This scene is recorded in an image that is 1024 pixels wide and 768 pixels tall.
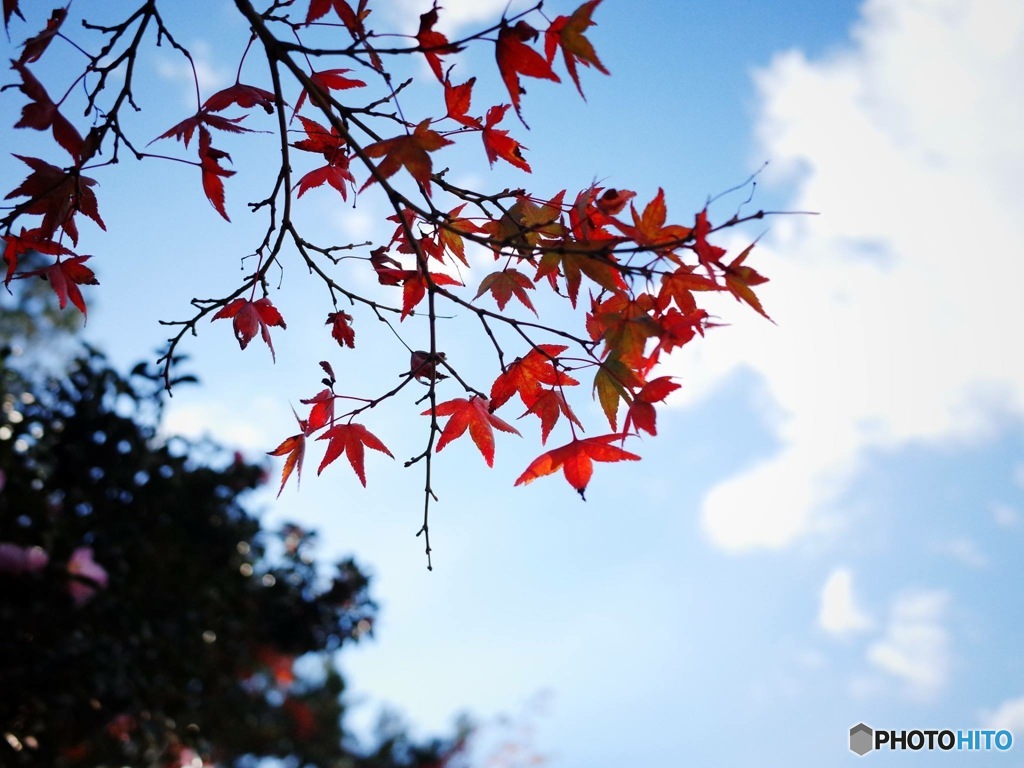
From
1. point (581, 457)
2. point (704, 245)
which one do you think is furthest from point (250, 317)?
point (704, 245)

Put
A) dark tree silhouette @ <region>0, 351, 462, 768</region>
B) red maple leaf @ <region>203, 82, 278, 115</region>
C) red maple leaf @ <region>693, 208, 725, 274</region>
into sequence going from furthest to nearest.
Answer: dark tree silhouette @ <region>0, 351, 462, 768</region> → red maple leaf @ <region>203, 82, 278, 115</region> → red maple leaf @ <region>693, 208, 725, 274</region>

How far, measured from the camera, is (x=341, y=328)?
1458mm

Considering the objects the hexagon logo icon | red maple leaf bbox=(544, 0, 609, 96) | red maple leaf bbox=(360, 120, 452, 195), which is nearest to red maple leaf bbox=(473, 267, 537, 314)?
red maple leaf bbox=(360, 120, 452, 195)

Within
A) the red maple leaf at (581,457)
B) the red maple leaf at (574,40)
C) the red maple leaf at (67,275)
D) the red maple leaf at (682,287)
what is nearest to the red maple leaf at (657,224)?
the red maple leaf at (682,287)

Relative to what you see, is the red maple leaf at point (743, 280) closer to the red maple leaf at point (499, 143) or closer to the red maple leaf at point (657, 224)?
the red maple leaf at point (657, 224)

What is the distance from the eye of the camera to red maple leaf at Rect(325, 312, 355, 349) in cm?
145

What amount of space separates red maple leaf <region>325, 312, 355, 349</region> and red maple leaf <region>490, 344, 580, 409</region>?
13.6 inches

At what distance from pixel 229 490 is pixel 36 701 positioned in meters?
1.33

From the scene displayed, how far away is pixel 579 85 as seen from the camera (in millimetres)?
1058

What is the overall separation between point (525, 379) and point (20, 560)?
2.33 m

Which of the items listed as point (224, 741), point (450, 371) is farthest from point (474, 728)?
point (450, 371)

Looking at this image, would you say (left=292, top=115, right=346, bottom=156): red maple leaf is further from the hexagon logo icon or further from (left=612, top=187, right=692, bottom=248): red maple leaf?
the hexagon logo icon

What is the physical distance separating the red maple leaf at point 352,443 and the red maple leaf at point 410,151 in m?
0.41

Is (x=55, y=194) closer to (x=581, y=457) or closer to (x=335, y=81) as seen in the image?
(x=335, y=81)
